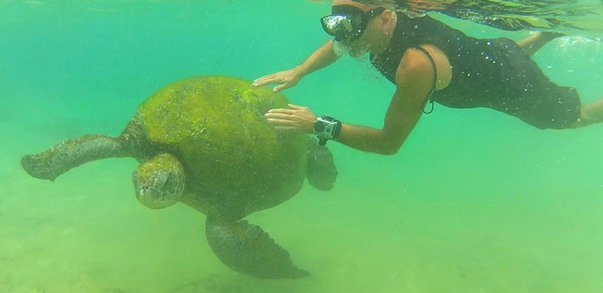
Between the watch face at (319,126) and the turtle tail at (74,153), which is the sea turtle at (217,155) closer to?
the turtle tail at (74,153)

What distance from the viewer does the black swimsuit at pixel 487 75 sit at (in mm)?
4164

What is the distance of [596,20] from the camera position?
8.91m

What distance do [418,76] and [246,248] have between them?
2.72 meters

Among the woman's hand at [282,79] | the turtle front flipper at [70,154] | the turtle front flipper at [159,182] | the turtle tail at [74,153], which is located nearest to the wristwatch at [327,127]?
the turtle front flipper at [159,182]

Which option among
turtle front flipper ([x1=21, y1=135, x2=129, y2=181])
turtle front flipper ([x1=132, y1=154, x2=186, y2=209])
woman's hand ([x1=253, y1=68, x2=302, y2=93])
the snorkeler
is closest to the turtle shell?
woman's hand ([x1=253, y1=68, x2=302, y2=93])

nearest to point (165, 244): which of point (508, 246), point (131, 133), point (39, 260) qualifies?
point (39, 260)

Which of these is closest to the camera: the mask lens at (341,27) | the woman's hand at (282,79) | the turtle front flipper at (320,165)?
the mask lens at (341,27)

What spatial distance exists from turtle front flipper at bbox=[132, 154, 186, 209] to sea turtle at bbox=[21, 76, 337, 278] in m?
0.02

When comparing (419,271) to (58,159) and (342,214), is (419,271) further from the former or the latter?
(58,159)

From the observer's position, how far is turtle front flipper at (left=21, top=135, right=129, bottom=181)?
5207mm

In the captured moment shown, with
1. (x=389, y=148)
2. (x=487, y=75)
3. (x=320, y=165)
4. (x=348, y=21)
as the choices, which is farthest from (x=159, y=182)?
(x=487, y=75)

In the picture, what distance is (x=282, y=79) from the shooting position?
225 inches

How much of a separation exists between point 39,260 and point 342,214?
5332 millimetres

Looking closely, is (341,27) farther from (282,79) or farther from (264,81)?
(264,81)
